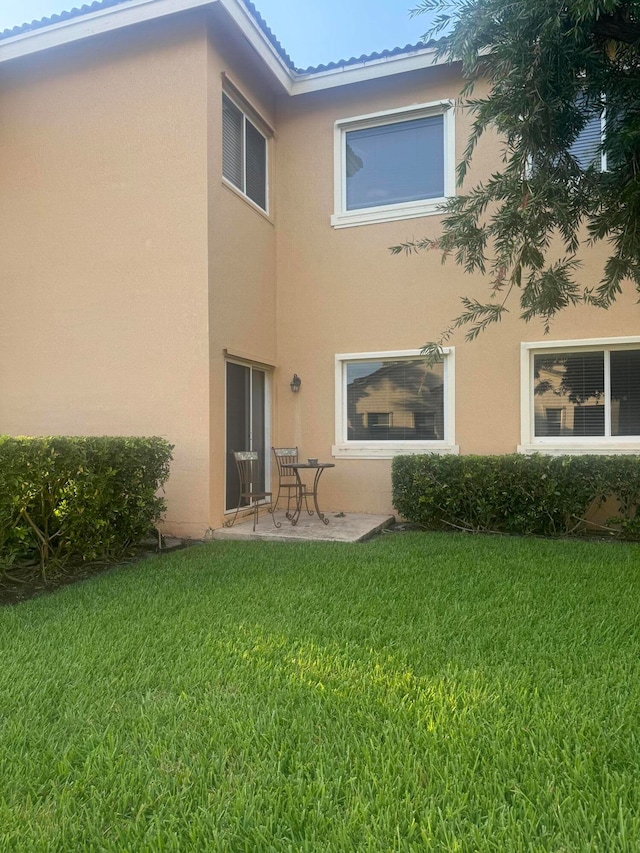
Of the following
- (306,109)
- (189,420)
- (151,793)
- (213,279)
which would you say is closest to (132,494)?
(189,420)

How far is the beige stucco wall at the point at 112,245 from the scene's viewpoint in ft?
23.0

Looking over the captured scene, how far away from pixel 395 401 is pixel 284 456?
1.91 m

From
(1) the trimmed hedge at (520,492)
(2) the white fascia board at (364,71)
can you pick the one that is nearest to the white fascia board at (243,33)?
(2) the white fascia board at (364,71)

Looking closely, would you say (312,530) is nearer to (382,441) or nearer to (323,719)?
(382,441)

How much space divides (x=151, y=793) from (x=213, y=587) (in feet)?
8.53

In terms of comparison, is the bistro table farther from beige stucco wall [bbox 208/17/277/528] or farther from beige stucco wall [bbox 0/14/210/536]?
beige stucco wall [bbox 0/14/210/536]

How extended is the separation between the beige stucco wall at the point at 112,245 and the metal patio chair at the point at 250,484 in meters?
0.66

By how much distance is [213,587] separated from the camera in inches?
180

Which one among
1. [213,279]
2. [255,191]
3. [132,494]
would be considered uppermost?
[255,191]

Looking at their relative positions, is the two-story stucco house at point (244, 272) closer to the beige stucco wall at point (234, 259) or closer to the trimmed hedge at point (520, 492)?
the beige stucco wall at point (234, 259)

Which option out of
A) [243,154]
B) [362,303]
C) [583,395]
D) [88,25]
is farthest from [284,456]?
[88,25]

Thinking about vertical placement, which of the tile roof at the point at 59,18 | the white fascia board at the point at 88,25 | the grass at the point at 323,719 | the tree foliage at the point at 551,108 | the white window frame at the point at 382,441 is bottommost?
the grass at the point at 323,719

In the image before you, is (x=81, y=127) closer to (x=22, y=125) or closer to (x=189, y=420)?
(x=22, y=125)

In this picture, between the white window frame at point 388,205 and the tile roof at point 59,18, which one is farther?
the white window frame at point 388,205
